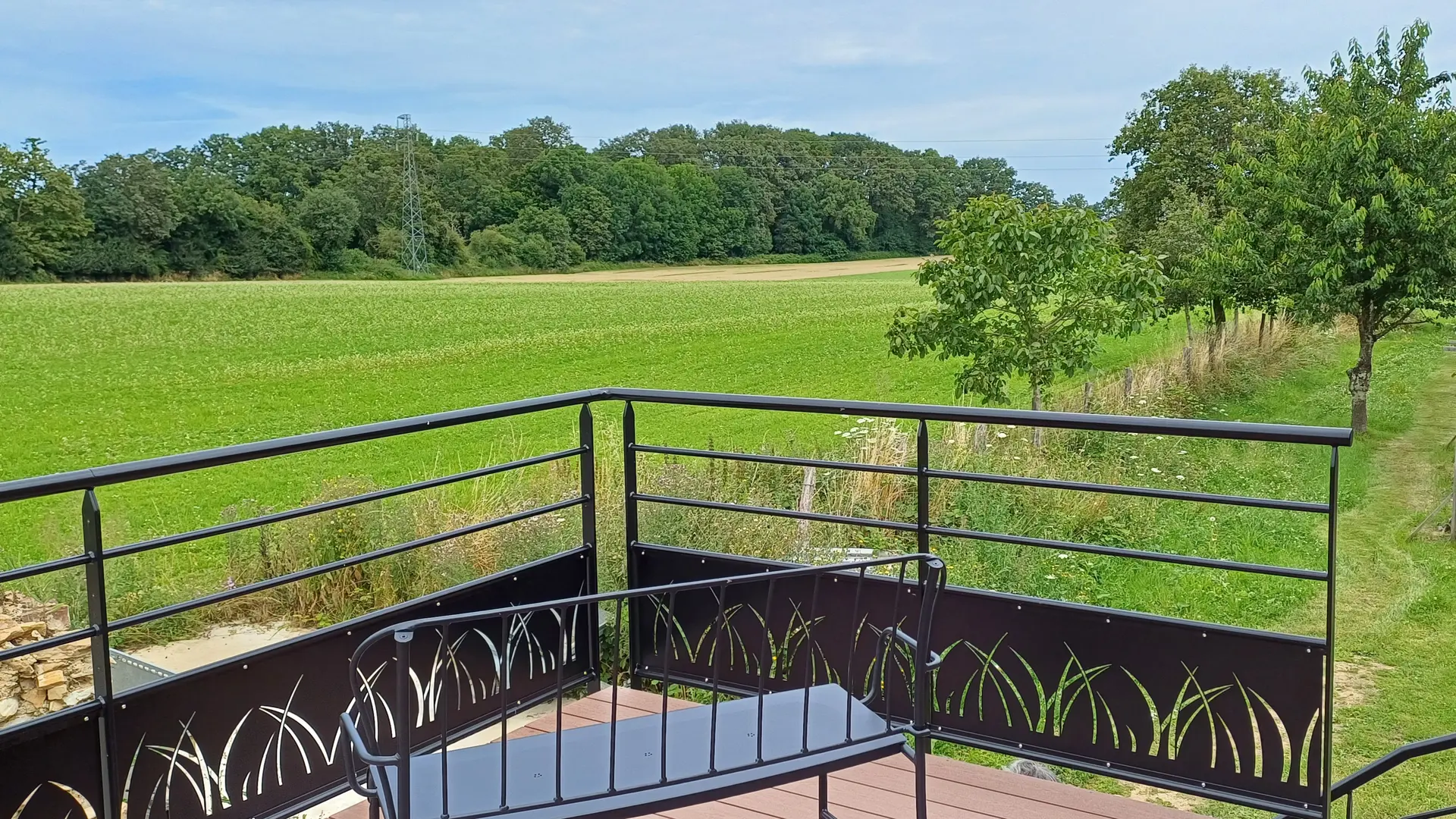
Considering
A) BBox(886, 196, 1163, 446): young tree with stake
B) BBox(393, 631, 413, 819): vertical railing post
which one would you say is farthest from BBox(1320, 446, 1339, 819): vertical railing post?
BBox(886, 196, 1163, 446): young tree with stake

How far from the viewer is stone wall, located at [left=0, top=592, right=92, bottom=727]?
5.66 metres

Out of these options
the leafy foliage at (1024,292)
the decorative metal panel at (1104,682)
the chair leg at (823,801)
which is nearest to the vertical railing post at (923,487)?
the decorative metal panel at (1104,682)

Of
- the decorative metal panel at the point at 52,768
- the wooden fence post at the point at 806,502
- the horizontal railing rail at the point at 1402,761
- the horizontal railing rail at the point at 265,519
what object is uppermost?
the horizontal railing rail at the point at 265,519

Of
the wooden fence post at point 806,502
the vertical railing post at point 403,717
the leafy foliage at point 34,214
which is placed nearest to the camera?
the vertical railing post at point 403,717

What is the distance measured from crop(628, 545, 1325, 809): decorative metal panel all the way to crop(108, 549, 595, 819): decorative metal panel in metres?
0.73

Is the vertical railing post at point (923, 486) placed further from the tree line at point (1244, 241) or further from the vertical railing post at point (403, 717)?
the tree line at point (1244, 241)

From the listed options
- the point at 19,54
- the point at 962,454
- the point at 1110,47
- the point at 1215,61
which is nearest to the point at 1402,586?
the point at 962,454

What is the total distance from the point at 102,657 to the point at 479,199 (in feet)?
188

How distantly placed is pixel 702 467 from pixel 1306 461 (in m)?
6.95

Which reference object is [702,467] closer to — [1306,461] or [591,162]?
[1306,461]

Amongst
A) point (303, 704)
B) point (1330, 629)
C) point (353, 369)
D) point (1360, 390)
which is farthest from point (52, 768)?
point (353, 369)

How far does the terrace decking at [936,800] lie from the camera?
3055 mm

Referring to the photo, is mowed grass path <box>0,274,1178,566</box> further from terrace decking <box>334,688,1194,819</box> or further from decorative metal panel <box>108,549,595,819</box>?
terrace decking <box>334,688,1194,819</box>

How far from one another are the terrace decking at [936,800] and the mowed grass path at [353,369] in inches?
228
